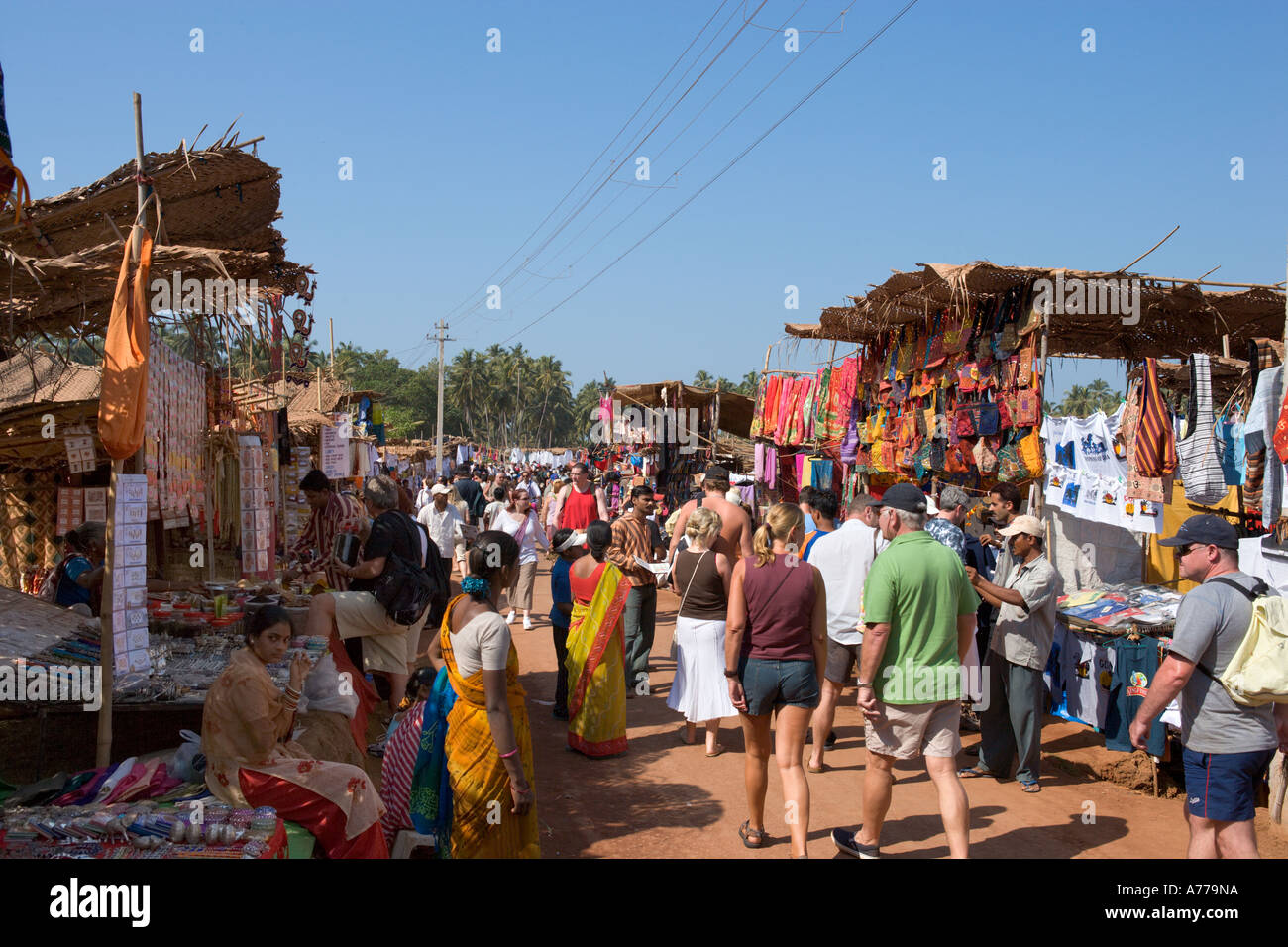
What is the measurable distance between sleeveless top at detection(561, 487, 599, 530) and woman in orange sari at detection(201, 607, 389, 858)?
6.99 m

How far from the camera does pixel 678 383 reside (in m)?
15.2

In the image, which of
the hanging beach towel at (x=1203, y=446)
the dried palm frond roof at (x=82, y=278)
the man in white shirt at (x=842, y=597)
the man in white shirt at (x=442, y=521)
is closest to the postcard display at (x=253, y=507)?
the man in white shirt at (x=442, y=521)

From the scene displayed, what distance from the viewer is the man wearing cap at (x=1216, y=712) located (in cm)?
370

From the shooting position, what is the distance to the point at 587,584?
6777mm

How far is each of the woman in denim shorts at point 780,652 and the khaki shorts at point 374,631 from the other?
281 cm

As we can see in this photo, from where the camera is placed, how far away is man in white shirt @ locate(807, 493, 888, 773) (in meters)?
6.33

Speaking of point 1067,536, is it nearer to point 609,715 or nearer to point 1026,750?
point 1026,750

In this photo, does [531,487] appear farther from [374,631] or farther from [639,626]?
[374,631]

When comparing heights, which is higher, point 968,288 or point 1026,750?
point 968,288

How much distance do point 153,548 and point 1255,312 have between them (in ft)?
37.9

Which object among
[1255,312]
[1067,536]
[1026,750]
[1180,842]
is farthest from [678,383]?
[1180,842]
